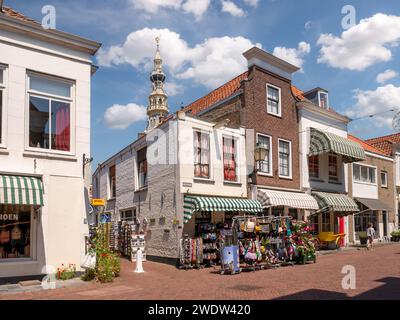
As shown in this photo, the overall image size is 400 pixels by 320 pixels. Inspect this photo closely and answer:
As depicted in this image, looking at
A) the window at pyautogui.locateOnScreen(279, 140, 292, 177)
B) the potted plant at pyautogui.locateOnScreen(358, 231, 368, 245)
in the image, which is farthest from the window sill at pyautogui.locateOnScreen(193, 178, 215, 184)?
the potted plant at pyautogui.locateOnScreen(358, 231, 368, 245)

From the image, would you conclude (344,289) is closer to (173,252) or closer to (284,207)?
(173,252)

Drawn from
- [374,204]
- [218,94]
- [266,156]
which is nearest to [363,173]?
[374,204]

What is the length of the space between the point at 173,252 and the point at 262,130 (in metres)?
7.71

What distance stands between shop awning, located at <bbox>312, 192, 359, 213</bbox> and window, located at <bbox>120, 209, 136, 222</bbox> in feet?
32.8

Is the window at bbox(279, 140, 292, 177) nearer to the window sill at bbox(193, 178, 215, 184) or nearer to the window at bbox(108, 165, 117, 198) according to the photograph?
the window sill at bbox(193, 178, 215, 184)

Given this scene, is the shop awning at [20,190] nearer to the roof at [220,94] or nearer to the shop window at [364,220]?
the roof at [220,94]

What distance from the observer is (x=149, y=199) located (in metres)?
19.5

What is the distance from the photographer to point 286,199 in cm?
2056

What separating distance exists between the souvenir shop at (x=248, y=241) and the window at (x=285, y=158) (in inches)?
193

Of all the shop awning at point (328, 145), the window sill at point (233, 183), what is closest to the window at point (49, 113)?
the window sill at point (233, 183)

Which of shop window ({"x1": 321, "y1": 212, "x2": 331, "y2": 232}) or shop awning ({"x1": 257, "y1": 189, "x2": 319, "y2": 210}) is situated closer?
shop awning ({"x1": 257, "y1": 189, "x2": 319, "y2": 210})

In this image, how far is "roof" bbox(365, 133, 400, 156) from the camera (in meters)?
32.9

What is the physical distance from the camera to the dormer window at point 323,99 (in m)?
26.3
